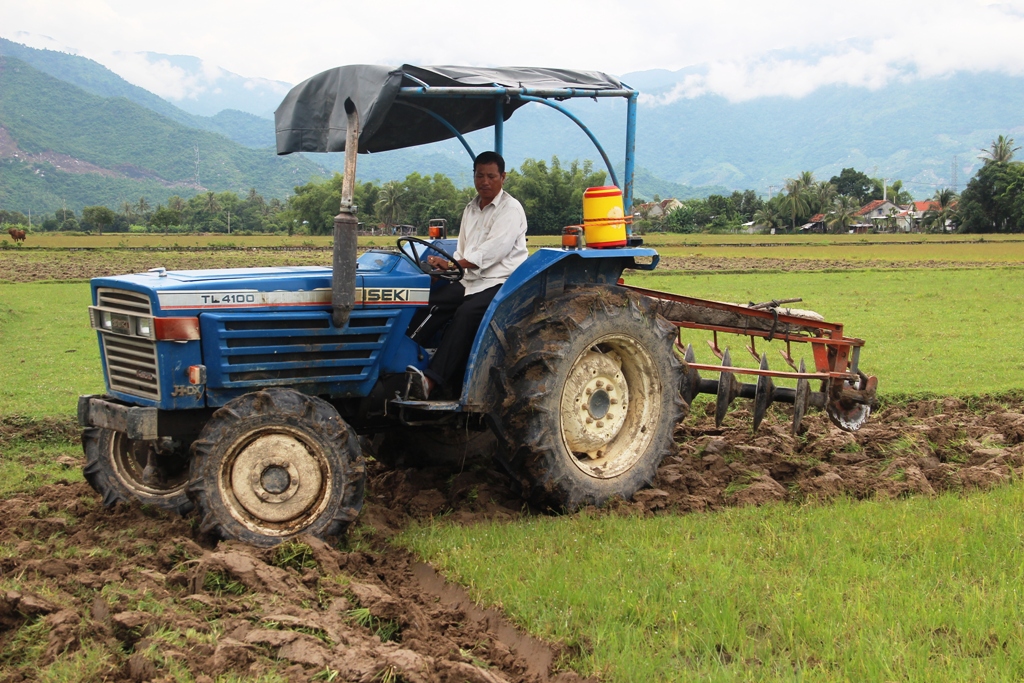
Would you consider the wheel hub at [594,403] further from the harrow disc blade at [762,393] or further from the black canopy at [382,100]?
the black canopy at [382,100]

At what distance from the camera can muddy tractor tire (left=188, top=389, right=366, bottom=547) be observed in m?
4.89

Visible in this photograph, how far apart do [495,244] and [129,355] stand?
2.26m

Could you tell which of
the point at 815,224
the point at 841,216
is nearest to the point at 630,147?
the point at 841,216

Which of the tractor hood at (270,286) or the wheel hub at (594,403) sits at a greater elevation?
the tractor hood at (270,286)

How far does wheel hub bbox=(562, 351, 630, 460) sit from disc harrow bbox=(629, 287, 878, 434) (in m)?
0.94

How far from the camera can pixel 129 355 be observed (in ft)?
17.6

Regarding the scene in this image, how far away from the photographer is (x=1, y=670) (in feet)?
11.7

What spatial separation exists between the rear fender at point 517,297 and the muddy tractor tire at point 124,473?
6.11 feet

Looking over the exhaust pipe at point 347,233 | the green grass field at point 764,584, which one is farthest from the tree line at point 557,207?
the green grass field at point 764,584

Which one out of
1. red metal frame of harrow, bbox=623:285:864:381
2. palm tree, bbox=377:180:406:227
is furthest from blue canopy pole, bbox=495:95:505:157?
red metal frame of harrow, bbox=623:285:864:381

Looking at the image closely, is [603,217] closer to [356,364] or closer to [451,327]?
[451,327]

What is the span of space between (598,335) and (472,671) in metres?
2.78

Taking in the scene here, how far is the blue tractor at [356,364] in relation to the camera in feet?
16.6

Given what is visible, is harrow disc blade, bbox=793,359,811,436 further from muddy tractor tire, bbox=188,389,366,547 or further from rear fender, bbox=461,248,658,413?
muddy tractor tire, bbox=188,389,366,547
